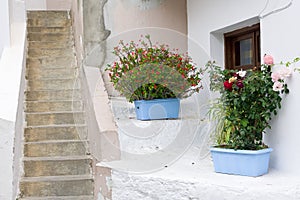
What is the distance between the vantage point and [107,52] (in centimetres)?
402

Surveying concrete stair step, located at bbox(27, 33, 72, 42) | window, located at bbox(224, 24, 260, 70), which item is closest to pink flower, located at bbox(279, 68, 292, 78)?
window, located at bbox(224, 24, 260, 70)

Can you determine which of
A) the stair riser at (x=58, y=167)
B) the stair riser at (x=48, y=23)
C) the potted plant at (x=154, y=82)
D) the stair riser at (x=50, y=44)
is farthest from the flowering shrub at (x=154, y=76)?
the stair riser at (x=48, y=23)

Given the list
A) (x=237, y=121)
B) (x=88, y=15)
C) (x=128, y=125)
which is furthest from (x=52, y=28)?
(x=237, y=121)

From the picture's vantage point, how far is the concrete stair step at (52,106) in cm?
407

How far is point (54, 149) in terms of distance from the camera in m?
3.65

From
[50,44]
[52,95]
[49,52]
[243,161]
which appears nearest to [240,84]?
[243,161]

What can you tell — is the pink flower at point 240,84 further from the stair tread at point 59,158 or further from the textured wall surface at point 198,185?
the stair tread at point 59,158

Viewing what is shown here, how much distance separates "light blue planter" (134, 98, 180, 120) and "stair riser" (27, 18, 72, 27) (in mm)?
2629

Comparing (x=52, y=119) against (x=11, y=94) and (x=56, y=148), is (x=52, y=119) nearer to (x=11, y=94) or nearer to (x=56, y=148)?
(x=56, y=148)

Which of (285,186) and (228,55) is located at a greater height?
(228,55)

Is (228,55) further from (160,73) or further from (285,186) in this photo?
(285,186)

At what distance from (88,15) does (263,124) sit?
2353 mm

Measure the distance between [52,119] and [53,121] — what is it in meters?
0.02

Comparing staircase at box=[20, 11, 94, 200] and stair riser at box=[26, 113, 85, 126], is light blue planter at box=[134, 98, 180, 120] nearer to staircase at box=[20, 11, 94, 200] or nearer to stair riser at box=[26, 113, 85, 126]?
staircase at box=[20, 11, 94, 200]
